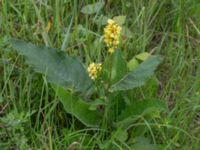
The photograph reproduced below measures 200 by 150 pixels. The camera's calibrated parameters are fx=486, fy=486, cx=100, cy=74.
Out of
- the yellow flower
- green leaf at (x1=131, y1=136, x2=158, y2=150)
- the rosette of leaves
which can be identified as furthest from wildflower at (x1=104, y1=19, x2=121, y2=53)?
green leaf at (x1=131, y1=136, x2=158, y2=150)

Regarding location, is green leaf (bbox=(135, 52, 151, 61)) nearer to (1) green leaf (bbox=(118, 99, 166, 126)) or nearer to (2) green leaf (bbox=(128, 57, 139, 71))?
(2) green leaf (bbox=(128, 57, 139, 71))

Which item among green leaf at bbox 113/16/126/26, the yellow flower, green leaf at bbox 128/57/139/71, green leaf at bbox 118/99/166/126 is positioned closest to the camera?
the yellow flower

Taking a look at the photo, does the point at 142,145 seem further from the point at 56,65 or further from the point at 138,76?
the point at 56,65

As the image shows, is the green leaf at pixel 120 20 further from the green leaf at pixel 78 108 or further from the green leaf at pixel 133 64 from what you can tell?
the green leaf at pixel 78 108

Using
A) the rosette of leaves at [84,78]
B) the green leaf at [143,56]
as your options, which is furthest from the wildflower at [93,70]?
the green leaf at [143,56]

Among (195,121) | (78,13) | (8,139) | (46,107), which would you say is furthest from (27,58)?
(195,121)
